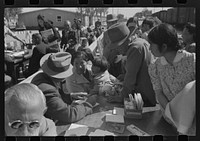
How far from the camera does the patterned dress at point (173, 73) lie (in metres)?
2.83

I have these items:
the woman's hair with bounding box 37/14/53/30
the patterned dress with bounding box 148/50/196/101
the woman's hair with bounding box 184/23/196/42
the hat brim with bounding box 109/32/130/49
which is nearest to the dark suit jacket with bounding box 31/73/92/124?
the woman's hair with bounding box 37/14/53/30

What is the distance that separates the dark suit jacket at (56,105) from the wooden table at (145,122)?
0.09m

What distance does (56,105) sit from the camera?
2.95m

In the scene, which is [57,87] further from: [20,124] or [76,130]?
[20,124]

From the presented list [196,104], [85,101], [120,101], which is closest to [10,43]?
[85,101]

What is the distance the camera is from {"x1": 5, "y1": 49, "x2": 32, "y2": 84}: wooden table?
3.01 meters

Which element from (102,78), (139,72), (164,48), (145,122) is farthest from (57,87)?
(164,48)

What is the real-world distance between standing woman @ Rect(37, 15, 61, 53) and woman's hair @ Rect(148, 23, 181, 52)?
112cm

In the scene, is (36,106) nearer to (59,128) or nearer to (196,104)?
(59,128)

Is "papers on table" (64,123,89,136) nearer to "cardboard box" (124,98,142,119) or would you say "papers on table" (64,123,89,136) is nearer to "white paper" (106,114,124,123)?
"white paper" (106,114,124,123)

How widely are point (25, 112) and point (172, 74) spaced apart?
5.50ft

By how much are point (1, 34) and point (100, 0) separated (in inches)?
48.2

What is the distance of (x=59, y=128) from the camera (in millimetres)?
2994

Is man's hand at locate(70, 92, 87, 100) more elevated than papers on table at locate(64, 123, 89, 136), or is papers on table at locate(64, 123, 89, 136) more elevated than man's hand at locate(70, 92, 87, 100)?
man's hand at locate(70, 92, 87, 100)
